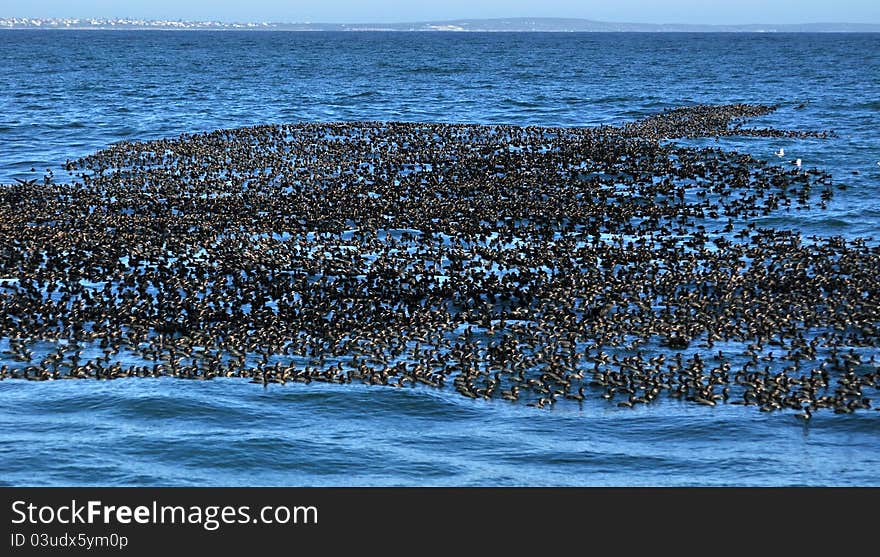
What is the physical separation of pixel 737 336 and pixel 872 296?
4.97m

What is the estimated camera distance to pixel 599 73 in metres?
125

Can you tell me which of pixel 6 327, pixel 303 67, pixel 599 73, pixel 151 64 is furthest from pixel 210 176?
pixel 151 64

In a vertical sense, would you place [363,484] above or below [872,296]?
below

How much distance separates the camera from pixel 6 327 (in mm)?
26141

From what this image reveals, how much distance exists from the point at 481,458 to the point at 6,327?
13490 mm

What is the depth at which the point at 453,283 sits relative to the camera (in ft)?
94.7

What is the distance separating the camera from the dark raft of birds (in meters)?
23.7

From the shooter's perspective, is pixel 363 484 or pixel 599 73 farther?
pixel 599 73

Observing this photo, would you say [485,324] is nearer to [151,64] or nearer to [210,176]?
[210,176]

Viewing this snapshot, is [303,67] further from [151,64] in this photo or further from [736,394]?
[736,394]

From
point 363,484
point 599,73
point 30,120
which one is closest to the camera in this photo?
point 363,484

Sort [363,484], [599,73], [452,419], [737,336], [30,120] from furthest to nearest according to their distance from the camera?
[599,73] → [30,120] → [737,336] → [452,419] → [363,484]

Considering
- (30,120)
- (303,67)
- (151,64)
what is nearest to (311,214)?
(30,120)

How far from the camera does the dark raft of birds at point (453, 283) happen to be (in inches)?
932
